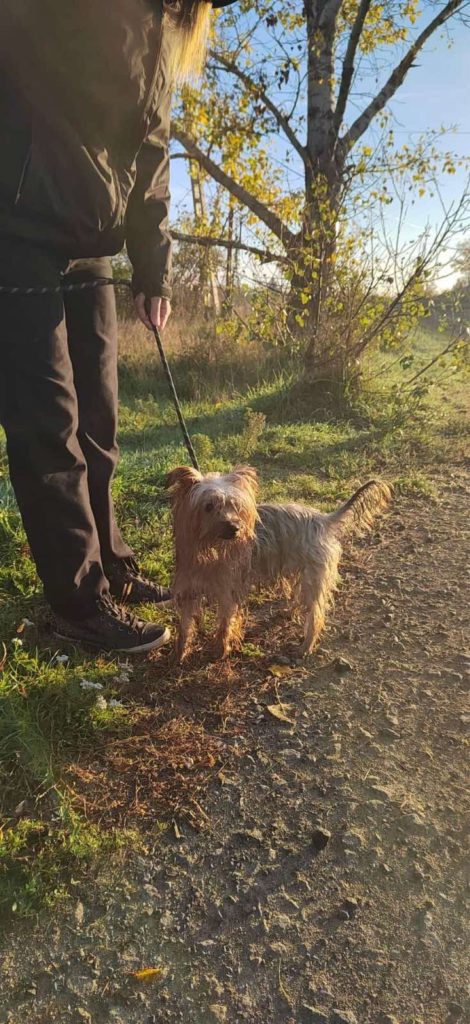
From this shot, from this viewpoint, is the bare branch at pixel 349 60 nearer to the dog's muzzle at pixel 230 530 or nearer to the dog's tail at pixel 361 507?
the dog's tail at pixel 361 507

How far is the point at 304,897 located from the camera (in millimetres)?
2023

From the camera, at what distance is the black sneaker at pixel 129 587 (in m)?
3.51

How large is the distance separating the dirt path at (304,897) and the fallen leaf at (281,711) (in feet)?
0.08

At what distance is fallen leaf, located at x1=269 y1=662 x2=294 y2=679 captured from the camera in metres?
3.14

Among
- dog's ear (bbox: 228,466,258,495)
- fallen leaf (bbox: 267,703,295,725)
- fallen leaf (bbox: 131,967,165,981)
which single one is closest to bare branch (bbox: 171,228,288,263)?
dog's ear (bbox: 228,466,258,495)

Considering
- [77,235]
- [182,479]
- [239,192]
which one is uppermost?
[239,192]

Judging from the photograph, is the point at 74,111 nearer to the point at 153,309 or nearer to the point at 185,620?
the point at 153,309

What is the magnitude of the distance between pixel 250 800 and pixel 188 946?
1.92ft

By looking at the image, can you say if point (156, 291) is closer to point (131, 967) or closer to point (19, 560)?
point (19, 560)

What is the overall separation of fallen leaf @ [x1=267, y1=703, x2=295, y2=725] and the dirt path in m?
0.02

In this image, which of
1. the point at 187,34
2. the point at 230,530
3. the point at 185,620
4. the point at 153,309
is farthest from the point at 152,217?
the point at 185,620

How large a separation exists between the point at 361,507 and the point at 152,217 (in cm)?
188

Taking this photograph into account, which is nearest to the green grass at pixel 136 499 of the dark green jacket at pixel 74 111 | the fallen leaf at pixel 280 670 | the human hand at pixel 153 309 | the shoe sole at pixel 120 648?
the shoe sole at pixel 120 648

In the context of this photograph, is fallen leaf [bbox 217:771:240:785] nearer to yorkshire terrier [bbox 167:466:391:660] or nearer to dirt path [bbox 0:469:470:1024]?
dirt path [bbox 0:469:470:1024]
